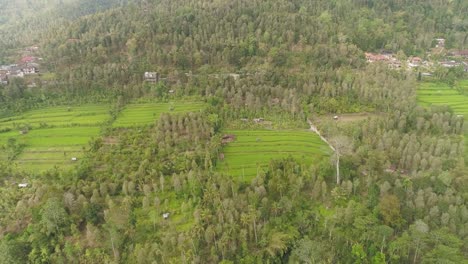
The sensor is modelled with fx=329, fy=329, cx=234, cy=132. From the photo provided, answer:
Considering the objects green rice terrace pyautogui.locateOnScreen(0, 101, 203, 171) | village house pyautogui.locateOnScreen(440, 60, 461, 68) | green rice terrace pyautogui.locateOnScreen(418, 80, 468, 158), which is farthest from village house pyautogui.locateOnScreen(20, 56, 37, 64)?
village house pyautogui.locateOnScreen(440, 60, 461, 68)

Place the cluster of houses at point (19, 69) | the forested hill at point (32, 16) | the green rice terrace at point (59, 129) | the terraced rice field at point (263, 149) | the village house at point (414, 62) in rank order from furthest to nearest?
the forested hill at point (32, 16)
the village house at point (414, 62)
the cluster of houses at point (19, 69)
the green rice terrace at point (59, 129)
the terraced rice field at point (263, 149)

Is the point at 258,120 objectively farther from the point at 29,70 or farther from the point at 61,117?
the point at 29,70

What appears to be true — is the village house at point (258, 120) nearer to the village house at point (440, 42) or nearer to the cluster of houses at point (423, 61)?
the cluster of houses at point (423, 61)

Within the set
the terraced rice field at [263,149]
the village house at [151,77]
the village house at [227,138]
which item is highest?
the village house at [151,77]

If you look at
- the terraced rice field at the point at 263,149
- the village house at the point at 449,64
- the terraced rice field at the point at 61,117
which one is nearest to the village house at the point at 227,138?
the terraced rice field at the point at 263,149

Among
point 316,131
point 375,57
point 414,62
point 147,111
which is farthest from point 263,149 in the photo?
point 414,62

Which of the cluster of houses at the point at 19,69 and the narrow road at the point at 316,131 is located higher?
the cluster of houses at the point at 19,69

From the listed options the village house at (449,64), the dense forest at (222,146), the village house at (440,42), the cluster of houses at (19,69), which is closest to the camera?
the dense forest at (222,146)
